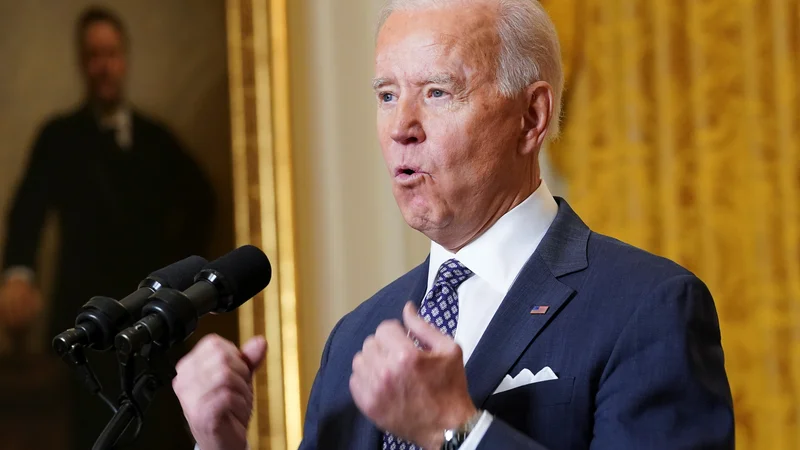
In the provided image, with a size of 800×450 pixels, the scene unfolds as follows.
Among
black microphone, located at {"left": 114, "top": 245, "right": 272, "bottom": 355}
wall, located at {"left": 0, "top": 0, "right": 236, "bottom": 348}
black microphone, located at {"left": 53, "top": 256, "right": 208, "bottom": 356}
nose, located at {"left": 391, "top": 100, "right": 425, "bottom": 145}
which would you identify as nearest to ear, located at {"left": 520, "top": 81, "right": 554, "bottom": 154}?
nose, located at {"left": 391, "top": 100, "right": 425, "bottom": 145}

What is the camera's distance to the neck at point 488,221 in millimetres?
1964

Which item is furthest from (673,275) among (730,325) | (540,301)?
(730,325)

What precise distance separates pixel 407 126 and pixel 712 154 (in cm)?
180

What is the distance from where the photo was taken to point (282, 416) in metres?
3.63

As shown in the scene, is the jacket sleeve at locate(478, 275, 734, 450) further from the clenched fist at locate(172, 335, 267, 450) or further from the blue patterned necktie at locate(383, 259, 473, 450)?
the clenched fist at locate(172, 335, 267, 450)

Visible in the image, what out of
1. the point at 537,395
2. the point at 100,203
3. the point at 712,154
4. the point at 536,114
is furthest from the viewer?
the point at 100,203

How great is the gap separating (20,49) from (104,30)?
A: 0.94 ft

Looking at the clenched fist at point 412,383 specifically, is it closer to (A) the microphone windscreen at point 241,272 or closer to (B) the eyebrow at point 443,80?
(A) the microphone windscreen at point 241,272

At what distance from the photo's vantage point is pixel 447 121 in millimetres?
1900

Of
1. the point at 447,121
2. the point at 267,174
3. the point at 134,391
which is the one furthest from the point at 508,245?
the point at 267,174

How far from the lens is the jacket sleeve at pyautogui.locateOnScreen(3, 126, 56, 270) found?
3.42m

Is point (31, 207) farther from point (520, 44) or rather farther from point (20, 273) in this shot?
point (520, 44)

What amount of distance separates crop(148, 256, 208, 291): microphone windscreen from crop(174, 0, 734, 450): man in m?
0.12

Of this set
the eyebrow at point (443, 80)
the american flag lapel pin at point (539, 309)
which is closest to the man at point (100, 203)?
the eyebrow at point (443, 80)
